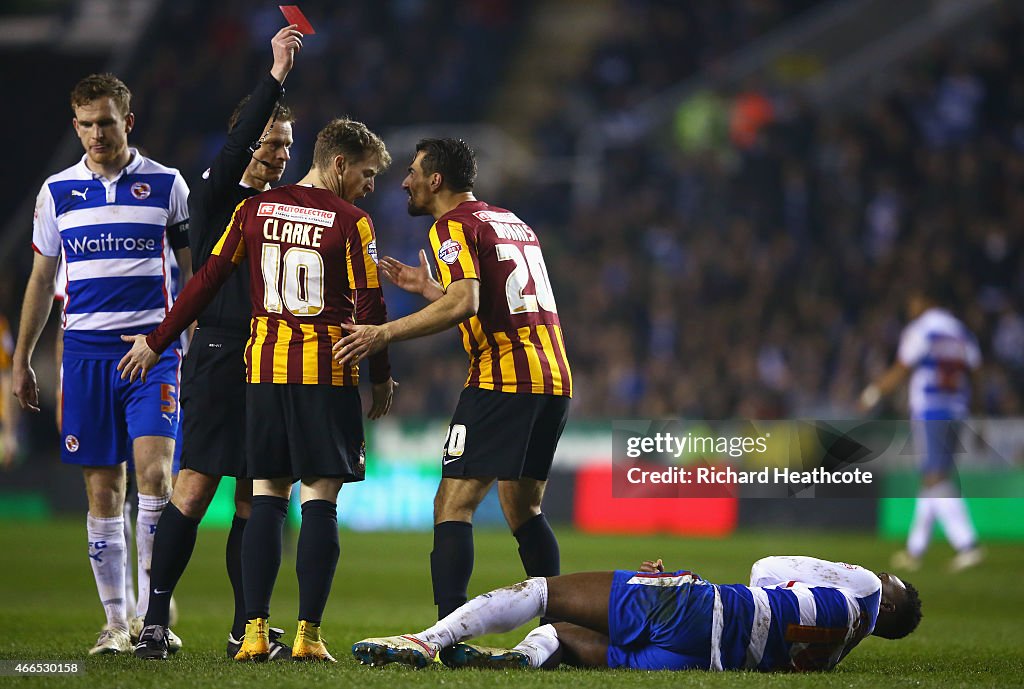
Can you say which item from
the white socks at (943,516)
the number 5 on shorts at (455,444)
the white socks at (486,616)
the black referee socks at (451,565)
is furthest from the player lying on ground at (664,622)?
the white socks at (943,516)

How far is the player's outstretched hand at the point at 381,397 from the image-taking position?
5.73m

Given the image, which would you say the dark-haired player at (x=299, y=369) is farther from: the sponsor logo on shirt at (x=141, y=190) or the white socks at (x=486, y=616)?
the sponsor logo on shirt at (x=141, y=190)

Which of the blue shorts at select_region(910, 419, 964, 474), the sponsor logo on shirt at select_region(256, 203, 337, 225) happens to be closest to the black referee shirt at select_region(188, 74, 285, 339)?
the sponsor logo on shirt at select_region(256, 203, 337, 225)

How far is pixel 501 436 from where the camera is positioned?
5.53 m

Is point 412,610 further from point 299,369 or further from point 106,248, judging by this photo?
point 299,369

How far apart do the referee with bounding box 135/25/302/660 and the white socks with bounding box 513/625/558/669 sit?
0.96 metres

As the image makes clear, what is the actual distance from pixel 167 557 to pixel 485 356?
1.53 metres

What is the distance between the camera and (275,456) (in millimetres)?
5320

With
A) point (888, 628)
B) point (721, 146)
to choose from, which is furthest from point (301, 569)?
point (721, 146)

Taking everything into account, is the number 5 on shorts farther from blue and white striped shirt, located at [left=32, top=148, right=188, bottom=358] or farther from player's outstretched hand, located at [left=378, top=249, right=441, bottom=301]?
blue and white striped shirt, located at [left=32, top=148, right=188, bottom=358]

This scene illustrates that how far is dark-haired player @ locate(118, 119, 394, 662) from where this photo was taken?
5277mm

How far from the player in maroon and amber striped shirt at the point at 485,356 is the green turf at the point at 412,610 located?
2.62 ft

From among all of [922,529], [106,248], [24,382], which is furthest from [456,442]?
[922,529]

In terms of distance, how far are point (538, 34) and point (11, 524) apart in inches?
552
